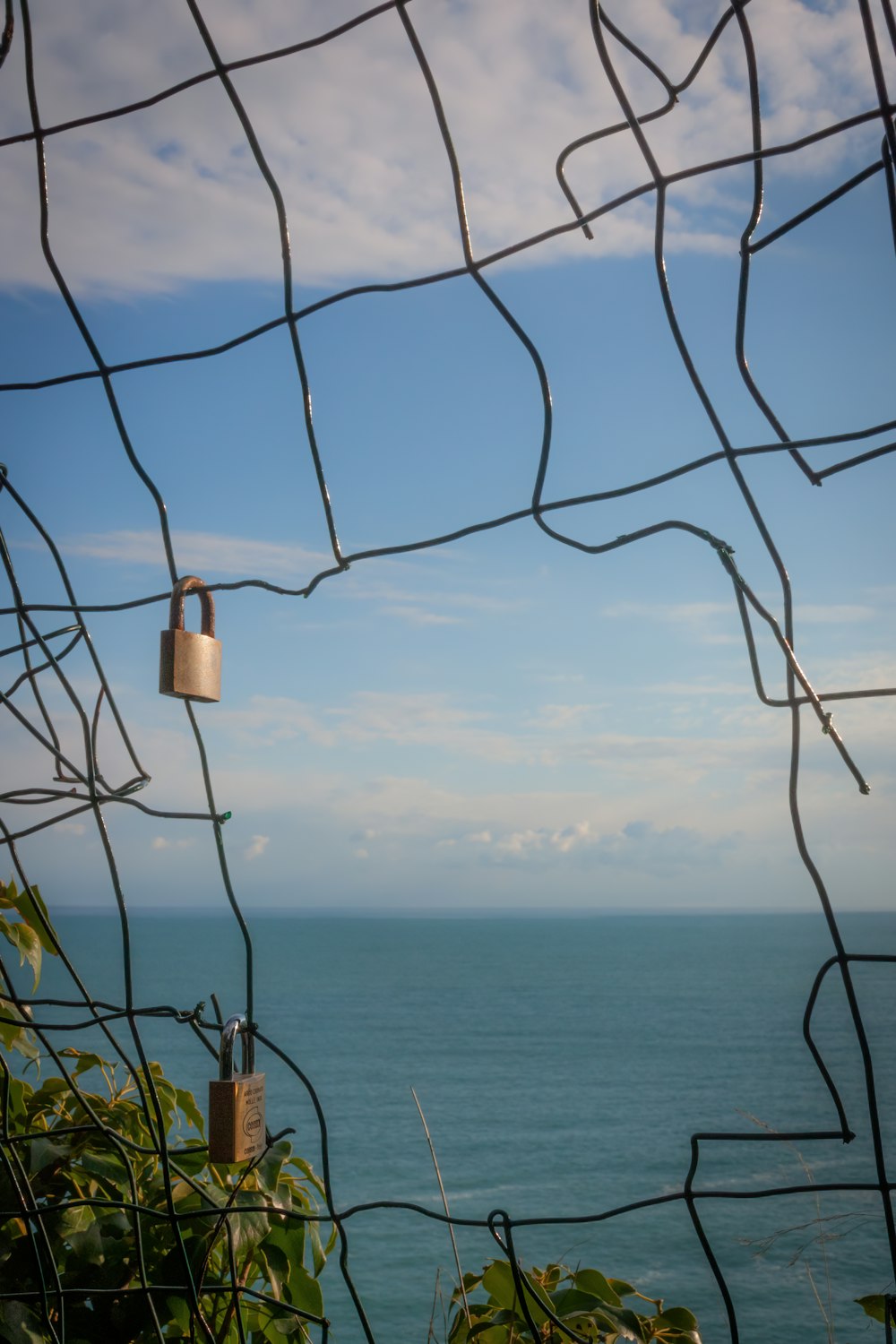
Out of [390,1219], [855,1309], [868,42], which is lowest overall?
[390,1219]

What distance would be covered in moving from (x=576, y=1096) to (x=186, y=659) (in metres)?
51.1

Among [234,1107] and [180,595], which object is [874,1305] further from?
[180,595]

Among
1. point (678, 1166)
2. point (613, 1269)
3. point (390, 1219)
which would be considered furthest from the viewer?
point (678, 1166)

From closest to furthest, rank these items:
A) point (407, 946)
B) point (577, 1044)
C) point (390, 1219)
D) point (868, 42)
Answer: point (868, 42)
point (390, 1219)
point (577, 1044)
point (407, 946)

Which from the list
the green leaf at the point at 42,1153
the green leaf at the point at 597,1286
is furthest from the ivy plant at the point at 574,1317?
the green leaf at the point at 42,1153

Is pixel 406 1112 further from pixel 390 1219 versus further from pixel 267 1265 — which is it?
pixel 267 1265

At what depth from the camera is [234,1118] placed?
96 cm

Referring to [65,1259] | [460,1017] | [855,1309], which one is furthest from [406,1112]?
[65,1259]

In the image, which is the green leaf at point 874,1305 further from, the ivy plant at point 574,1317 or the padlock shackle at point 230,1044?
the padlock shackle at point 230,1044

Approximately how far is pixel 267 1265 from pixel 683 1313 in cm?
39

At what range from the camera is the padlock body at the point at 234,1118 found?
0.95 meters

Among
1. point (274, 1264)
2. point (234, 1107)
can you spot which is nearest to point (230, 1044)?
point (234, 1107)

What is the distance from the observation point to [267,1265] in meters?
1.10

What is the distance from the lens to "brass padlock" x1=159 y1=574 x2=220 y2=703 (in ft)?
3.27
